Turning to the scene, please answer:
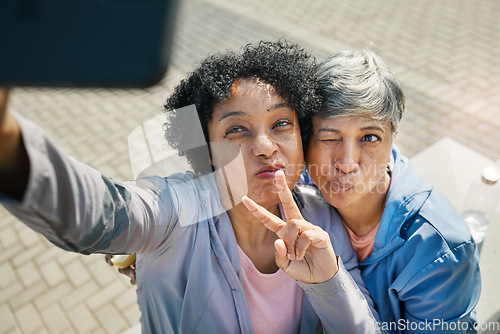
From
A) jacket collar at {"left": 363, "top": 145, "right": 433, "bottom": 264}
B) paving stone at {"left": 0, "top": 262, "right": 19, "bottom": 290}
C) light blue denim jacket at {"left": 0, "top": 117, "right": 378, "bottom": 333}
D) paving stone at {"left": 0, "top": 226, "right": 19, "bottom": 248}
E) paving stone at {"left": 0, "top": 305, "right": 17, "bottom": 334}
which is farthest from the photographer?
paving stone at {"left": 0, "top": 226, "right": 19, "bottom": 248}

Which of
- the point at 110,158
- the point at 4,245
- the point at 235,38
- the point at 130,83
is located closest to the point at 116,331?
the point at 4,245

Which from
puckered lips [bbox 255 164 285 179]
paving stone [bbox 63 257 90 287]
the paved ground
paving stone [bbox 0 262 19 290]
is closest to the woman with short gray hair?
puckered lips [bbox 255 164 285 179]

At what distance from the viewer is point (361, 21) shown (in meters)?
6.91

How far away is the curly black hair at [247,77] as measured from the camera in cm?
185

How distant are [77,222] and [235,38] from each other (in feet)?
19.8

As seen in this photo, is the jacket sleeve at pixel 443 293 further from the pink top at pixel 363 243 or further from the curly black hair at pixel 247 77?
the curly black hair at pixel 247 77

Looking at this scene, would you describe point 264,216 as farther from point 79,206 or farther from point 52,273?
point 52,273

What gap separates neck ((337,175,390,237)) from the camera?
2.17 m

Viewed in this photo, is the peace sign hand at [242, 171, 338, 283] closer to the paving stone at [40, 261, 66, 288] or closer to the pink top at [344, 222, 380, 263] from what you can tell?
the pink top at [344, 222, 380, 263]

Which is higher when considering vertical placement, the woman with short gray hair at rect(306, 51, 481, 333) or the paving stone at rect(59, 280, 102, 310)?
the woman with short gray hair at rect(306, 51, 481, 333)

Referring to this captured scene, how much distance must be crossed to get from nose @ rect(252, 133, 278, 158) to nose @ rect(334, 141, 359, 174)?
0.39m

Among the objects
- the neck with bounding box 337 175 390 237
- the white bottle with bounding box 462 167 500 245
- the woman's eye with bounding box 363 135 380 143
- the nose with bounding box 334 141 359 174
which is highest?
the woman's eye with bounding box 363 135 380 143

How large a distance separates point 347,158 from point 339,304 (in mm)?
686

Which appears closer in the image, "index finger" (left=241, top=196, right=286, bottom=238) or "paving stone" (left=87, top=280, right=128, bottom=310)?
"index finger" (left=241, top=196, right=286, bottom=238)
